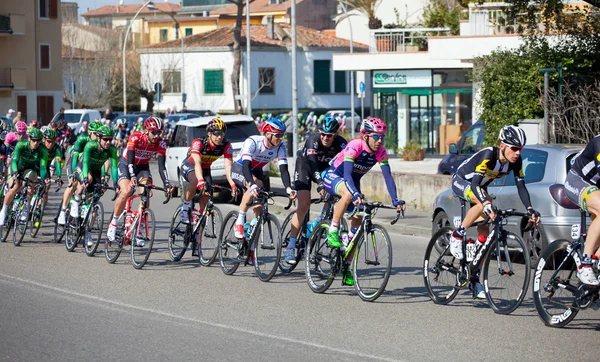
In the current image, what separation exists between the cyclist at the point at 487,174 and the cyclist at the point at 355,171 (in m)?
0.68

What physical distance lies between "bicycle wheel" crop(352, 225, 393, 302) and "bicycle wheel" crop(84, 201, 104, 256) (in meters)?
4.67

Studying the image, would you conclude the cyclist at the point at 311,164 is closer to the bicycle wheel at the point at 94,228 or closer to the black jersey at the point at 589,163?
the bicycle wheel at the point at 94,228

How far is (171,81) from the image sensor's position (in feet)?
242

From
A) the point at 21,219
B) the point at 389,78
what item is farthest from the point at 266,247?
the point at 389,78

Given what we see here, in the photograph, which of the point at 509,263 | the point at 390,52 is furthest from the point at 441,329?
the point at 390,52

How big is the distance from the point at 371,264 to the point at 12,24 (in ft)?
180

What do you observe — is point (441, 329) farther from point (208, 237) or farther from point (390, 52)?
point (390, 52)

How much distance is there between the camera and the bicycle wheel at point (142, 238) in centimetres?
1239

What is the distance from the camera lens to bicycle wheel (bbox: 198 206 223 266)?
485 inches

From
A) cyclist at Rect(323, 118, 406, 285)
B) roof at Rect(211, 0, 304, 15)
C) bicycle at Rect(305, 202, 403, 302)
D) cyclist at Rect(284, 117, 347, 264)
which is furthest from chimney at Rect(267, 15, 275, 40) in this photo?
bicycle at Rect(305, 202, 403, 302)

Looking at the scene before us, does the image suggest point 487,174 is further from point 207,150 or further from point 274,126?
point 207,150

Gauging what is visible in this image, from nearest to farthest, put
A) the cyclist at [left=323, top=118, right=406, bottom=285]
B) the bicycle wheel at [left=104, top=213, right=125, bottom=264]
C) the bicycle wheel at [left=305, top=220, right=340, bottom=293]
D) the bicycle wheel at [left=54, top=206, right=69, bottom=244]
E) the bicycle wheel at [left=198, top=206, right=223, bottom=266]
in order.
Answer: the cyclist at [left=323, top=118, right=406, bottom=285]
the bicycle wheel at [left=305, top=220, right=340, bottom=293]
the bicycle wheel at [left=198, top=206, right=223, bottom=266]
the bicycle wheel at [left=104, top=213, right=125, bottom=264]
the bicycle wheel at [left=54, top=206, right=69, bottom=244]

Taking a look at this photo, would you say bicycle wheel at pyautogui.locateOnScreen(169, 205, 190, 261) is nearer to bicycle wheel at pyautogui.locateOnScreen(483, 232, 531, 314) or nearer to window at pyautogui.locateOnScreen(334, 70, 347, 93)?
bicycle wheel at pyautogui.locateOnScreen(483, 232, 531, 314)

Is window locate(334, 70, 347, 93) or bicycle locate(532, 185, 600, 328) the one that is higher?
window locate(334, 70, 347, 93)
